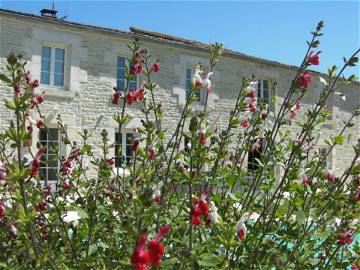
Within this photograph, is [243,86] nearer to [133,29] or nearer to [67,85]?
[67,85]

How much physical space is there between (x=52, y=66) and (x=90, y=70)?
2.99 ft

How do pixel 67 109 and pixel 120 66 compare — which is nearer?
pixel 67 109

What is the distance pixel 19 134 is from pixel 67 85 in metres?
10.0

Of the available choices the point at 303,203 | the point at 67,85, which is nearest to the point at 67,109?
the point at 67,85

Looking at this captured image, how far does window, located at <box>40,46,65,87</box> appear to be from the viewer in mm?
11344

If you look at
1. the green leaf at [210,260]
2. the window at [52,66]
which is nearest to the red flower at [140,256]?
the green leaf at [210,260]

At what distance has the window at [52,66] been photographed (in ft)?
37.2

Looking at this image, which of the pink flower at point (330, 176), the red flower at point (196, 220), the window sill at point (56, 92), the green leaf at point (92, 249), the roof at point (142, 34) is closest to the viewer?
the red flower at point (196, 220)

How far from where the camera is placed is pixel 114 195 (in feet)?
8.86

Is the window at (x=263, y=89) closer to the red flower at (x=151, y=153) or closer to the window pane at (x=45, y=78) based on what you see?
the window pane at (x=45, y=78)

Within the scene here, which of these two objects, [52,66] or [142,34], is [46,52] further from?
[142,34]

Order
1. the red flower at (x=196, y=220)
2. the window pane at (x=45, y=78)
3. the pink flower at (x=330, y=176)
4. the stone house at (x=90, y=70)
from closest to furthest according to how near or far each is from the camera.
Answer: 1. the red flower at (x=196, y=220)
2. the pink flower at (x=330, y=176)
3. the stone house at (x=90, y=70)
4. the window pane at (x=45, y=78)

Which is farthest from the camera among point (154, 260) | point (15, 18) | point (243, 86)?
point (15, 18)

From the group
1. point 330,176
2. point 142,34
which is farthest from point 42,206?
point 142,34
